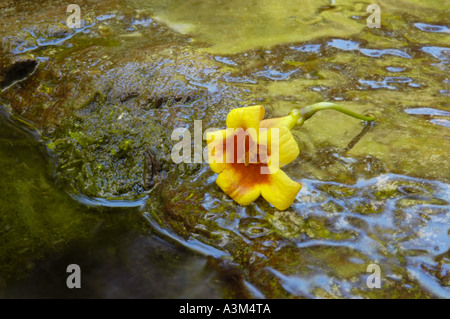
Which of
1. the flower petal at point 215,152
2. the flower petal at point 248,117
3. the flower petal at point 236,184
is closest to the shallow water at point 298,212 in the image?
the flower petal at point 236,184

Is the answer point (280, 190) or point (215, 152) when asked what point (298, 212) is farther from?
point (215, 152)

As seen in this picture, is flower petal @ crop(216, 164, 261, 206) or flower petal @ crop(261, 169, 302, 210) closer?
flower petal @ crop(261, 169, 302, 210)

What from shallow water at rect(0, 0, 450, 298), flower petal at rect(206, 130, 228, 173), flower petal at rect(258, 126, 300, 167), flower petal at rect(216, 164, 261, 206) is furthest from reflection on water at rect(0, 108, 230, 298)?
flower petal at rect(258, 126, 300, 167)

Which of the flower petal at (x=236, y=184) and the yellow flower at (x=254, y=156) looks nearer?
the yellow flower at (x=254, y=156)

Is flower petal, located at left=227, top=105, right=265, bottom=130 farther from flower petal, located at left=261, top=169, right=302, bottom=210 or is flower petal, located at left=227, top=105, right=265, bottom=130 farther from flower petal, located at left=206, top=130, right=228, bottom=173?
flower petal, located at left=261, top=169, right=302, bottom=210

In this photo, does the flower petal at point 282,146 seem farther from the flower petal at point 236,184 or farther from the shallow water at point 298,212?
the shallow water at point 298,212

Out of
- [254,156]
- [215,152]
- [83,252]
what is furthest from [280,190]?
[83,252]

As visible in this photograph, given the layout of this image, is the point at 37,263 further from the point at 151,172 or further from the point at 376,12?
the point at 376,12
